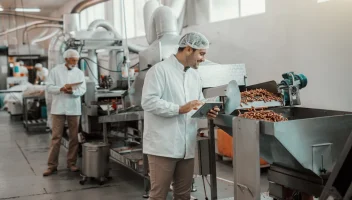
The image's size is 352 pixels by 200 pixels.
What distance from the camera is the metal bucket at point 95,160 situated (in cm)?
402

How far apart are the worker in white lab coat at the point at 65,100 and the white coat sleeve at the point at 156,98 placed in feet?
7.12

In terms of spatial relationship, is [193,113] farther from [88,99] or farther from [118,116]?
[88,99]

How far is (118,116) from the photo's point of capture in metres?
3.95

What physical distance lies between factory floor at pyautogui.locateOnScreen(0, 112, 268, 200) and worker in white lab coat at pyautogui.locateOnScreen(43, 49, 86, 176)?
28cm

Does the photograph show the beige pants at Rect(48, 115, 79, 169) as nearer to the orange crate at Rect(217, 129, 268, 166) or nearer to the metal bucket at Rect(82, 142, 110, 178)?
the metal bucket at Rect(82, 142, 110, 178)

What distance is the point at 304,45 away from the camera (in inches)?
149

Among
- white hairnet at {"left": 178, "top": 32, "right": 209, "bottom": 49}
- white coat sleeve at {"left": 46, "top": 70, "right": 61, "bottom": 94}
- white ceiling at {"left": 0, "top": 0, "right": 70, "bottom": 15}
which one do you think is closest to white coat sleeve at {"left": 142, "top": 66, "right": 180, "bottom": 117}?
white hairnet at {"left": 178, "top": 32, "right": 209, "bottom": 49}

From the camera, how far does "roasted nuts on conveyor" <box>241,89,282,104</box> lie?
2400 mm

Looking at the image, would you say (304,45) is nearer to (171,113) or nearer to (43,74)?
(171,113)

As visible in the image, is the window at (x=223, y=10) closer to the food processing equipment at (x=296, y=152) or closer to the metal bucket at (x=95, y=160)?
the metal bucket at (x=95, y=160)

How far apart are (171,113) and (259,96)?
1.98 ft

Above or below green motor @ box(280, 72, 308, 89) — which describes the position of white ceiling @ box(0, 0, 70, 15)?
above

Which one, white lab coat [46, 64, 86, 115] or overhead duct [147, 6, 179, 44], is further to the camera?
white lab coat [46, 64, 86, 115]

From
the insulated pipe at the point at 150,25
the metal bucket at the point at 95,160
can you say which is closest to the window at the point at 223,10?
the insulated pipe at the point at 150,25
